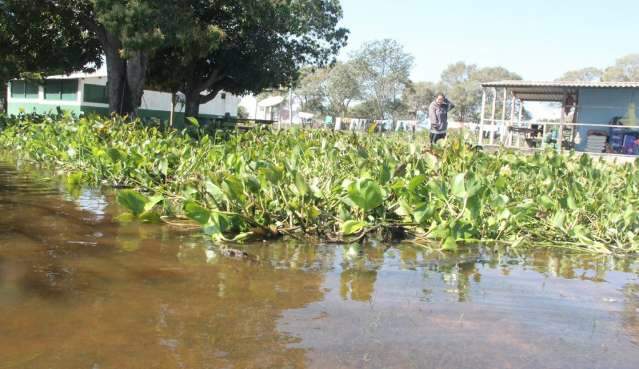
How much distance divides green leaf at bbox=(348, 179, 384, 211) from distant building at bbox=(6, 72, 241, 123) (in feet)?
61.7

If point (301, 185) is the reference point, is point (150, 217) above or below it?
below

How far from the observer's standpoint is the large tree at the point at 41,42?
53.7ft

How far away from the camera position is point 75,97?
82.7ft

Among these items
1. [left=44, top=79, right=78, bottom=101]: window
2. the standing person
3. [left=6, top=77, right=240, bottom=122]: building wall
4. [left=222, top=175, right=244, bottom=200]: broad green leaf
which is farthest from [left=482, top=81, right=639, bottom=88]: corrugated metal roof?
[left=44, top=79, right=78, bottom=101]: window

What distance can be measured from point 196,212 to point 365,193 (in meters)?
1.09

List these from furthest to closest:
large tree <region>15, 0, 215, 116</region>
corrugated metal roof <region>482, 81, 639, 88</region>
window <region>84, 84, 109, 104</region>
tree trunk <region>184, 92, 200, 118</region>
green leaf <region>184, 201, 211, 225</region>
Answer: tree trunk <region>184, 92, 200, 118</region> → window <region>84, 84, 109, 104</region> → corrugated metal roof <region>482, 81, 639, 88</region> → large tree <region>15, 0, 215, 116</region> → green leaf <region>184, 201, 211, 225</region>

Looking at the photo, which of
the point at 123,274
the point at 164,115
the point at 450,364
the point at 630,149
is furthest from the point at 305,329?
the point at 164,115

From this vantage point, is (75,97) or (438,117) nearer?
(438,117)

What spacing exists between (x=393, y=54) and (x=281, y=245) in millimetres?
62692

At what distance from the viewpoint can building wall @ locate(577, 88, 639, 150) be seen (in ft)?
56.4

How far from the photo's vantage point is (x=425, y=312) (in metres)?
2.62

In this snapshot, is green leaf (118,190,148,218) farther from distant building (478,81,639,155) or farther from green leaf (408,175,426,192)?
distant building (478,81,639,155)

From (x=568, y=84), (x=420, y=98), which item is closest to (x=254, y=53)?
(x=568, y=84)

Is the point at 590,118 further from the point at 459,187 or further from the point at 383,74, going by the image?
the point at 383,74
